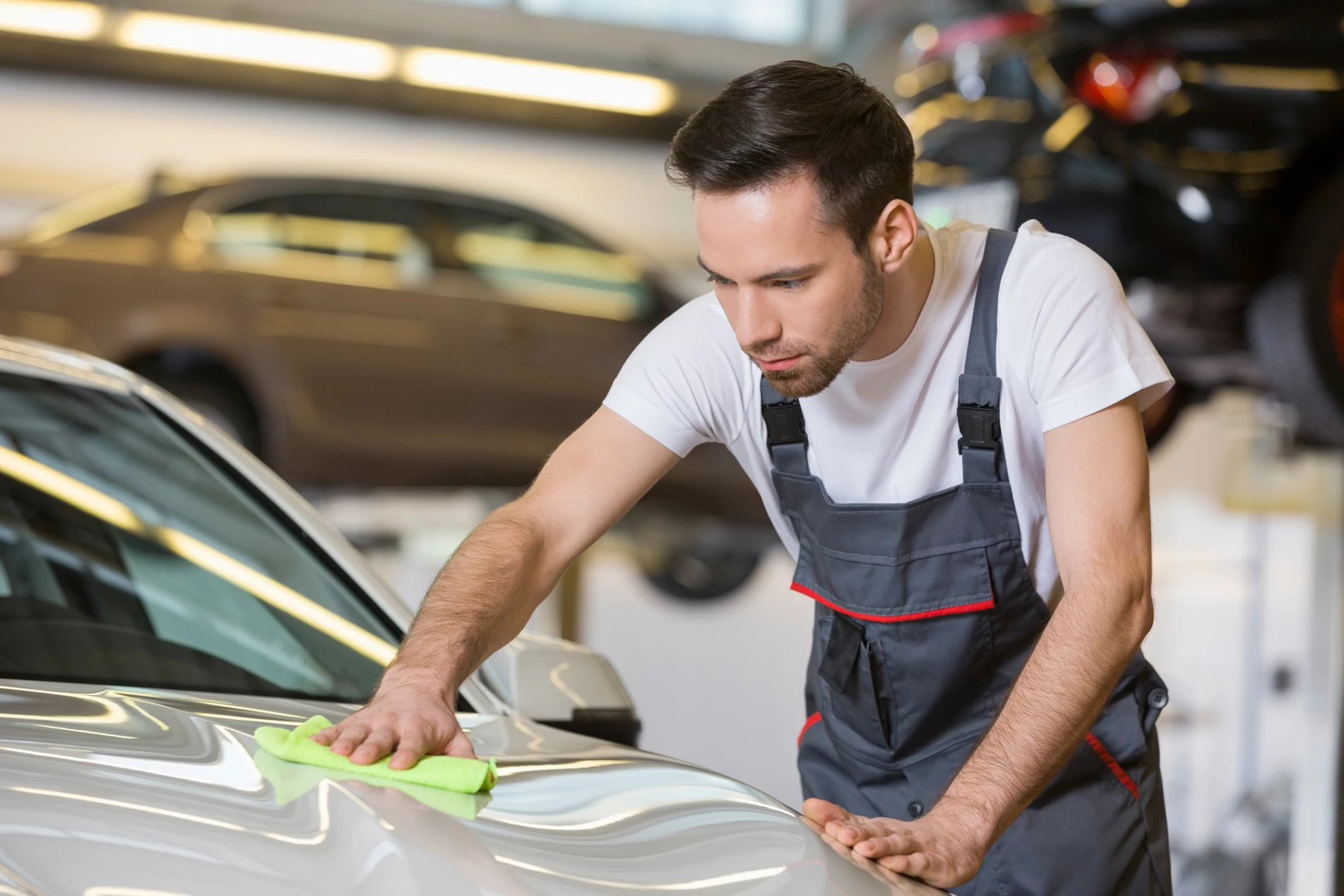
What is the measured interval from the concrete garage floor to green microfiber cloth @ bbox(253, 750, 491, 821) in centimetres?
292

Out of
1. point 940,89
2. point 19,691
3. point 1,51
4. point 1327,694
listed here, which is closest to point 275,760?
point 19,691

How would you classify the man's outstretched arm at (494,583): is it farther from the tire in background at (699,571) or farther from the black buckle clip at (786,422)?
the tire in background at (699,571)

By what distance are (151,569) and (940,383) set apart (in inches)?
33.6

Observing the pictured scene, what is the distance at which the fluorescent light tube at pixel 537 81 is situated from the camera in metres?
6.30

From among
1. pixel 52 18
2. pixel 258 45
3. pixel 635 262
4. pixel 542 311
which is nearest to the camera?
pixel 542 311

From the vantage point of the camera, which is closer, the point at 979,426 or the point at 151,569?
the point at 979,426

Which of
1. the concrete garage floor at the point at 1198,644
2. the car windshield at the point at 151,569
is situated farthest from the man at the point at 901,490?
the concrete garage floor at the point at 1198,644

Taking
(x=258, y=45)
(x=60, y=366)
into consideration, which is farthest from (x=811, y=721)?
(x=258, y=45)

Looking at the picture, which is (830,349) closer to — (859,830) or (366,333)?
(859,830)

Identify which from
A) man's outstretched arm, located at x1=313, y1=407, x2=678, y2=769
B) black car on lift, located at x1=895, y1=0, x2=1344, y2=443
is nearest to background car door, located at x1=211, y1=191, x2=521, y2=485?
black car on lift, located at x1=895, y1=0, x2=1344, y2=443

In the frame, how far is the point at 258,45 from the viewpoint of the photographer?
19.7ft

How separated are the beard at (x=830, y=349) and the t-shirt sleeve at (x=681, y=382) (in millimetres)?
144

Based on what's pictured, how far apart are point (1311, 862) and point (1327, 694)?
48 centimetres

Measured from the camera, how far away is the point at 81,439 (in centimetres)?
147
